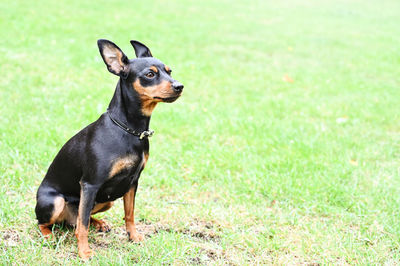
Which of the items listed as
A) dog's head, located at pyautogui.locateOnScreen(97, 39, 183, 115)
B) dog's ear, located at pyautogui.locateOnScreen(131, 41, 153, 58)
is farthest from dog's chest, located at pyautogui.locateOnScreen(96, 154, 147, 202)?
dog's ear, located at pyautogui.locateOnScreen(131, 41, 153, 58)

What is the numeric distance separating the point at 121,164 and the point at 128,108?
41 centimetres

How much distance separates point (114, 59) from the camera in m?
3.10

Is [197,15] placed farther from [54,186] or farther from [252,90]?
[54,186]

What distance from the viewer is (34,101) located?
609 cm

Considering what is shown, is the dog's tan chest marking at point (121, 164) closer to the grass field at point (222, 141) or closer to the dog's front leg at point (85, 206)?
the dog's front leg at point (85, 206)

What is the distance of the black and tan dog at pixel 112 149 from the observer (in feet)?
9.93

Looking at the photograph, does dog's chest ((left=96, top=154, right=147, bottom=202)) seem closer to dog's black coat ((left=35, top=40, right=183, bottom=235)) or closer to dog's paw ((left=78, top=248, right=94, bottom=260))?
dog's black coat ((left=35, top=40, right=183, bottom=235))

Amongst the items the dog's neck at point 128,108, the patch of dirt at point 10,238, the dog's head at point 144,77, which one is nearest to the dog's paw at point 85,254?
the patch of dirt at point 10,238

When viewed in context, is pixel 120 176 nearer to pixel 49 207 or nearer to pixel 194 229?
pixel 49 207

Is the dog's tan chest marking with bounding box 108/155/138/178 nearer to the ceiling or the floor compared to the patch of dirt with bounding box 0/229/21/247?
nearer to the ceiling

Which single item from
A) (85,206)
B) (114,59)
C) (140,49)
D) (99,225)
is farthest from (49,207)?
(140,49)

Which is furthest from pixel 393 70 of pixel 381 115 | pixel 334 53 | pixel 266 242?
pixel 266 242

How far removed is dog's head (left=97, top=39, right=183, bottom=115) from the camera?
3.03 m

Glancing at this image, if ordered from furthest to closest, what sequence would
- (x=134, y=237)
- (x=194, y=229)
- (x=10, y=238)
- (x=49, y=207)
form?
(x=194, y=229) < (x=134, y=237) < (x=10, y=238) < (x=49, y=207)
